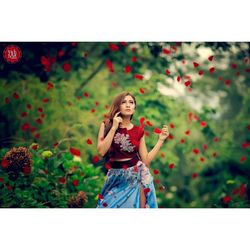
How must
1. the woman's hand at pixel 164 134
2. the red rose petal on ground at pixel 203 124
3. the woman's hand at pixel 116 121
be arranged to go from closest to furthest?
1. the woman's hand at pixel 116 121
2. the woman's hand at pixel 164 134
3. the red rose petal on ground at pixel 203 124

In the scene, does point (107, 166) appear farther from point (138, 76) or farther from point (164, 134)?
point (138, 76)

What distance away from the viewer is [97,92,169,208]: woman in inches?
209

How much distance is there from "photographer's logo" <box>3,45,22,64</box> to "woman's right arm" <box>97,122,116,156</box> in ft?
4.78

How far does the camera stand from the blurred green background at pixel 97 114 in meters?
5.70

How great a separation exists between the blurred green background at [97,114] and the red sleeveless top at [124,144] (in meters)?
0.27

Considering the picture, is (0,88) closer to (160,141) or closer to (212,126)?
(160,141)

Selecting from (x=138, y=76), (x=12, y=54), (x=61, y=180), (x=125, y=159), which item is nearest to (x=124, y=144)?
(x=125, y=159)

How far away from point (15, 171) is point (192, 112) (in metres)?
2.71

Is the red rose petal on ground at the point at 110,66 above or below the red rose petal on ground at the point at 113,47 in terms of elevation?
below

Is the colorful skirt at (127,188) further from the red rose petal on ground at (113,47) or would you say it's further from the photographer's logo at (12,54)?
the photographer's logo at (12,54)

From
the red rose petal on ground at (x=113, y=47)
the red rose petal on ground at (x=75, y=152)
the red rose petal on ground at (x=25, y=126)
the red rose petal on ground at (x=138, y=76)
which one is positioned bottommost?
the red rose petal on ground at (x=75, y=152)

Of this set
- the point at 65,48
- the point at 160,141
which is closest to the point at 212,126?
the point at 160,141

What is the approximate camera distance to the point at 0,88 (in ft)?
19.2

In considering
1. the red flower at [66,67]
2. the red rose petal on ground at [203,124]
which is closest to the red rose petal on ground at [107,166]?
the red flower at [66,67]
